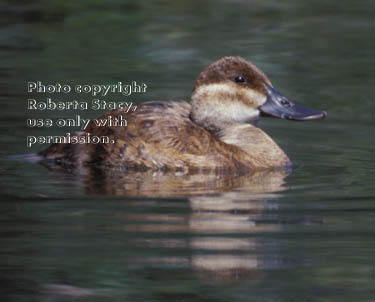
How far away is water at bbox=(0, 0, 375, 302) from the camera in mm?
5148

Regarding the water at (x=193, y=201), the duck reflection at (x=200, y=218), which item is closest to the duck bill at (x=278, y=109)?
the water at (x=193, y=201)

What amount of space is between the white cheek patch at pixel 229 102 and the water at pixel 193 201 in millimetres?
590

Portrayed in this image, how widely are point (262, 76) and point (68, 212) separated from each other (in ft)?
8.18

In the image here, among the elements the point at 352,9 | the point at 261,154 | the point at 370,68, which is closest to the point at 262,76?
the point at 261,154

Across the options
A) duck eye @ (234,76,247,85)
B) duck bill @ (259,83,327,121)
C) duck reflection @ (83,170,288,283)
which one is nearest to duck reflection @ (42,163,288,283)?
duck reflection @ (83,170,288,283)

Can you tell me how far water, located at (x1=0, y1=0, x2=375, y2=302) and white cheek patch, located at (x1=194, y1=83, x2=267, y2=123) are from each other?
0.59 meters

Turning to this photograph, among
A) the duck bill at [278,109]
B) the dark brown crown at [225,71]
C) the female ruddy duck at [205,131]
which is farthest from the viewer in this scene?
the duck bill at [278,109]

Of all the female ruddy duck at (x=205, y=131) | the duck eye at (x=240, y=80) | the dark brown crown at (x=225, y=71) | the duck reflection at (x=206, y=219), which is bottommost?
the duck reflection at (x=206, y=219)

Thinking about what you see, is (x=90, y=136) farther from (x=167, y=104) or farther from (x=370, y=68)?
(x=370, y=68)

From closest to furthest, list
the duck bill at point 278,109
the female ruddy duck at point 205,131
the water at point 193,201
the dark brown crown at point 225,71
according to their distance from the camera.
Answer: the water at point 193,201
the female ruddy duck at point 205,131
the dark brown crown at point 225,71
the duck bill at point 278,109

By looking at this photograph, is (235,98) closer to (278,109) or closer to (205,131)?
(278,109)

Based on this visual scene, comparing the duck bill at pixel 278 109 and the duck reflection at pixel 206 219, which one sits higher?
the duck bill at pixel 278 109

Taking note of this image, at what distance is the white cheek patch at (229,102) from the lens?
8.25 meters

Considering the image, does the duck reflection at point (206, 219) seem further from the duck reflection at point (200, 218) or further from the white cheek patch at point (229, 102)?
the white cheek patch at point (229, 102)
